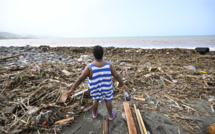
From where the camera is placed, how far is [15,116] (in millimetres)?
2125

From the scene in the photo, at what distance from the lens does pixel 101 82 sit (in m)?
1.99

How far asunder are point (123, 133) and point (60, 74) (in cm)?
354

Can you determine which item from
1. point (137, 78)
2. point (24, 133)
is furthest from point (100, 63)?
point (137, 78)

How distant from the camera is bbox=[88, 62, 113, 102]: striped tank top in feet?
6.20

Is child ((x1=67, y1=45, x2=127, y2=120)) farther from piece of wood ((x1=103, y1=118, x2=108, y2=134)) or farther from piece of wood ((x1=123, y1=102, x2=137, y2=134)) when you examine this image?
piece of wood ((x1=123, y1=102, x2=137, y2=134))

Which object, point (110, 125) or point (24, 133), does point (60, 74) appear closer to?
point (24, 133)

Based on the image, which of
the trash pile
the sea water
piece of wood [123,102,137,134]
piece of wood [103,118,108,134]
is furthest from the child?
the sea water

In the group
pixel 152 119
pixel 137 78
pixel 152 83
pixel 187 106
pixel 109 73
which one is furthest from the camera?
pixel 137 78

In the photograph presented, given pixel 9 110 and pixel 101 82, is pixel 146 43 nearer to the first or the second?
pixel 101 82

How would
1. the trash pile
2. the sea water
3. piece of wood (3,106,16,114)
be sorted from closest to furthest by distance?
the trash pile
piece of wood (3,106,16,114)
the sea water

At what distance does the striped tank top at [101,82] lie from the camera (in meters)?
1.89

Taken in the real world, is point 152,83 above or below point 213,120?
above

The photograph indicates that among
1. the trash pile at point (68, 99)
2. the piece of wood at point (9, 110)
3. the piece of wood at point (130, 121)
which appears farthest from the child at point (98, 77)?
the piece of wood at point (9, 110)

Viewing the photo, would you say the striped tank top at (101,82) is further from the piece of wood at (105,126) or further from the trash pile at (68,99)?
the trash pile at (68,99)
